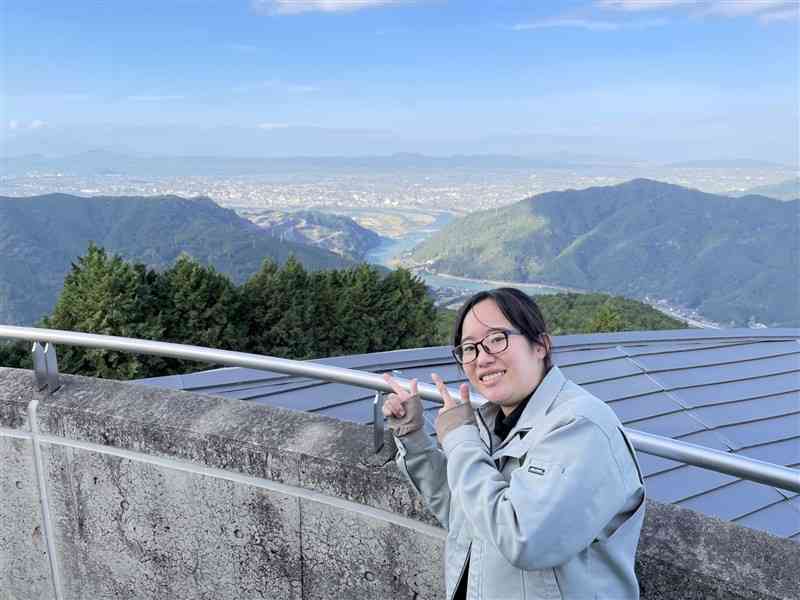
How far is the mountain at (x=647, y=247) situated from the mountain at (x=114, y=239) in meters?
16.5

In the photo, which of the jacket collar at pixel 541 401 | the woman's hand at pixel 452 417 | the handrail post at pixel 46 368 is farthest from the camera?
the handrail post at pixel 46 368

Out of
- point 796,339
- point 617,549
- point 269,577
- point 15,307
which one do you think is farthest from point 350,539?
point 15,307

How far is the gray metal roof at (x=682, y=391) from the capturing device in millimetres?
5926

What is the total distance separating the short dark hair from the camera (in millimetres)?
1621

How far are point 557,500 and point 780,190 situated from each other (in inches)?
5102

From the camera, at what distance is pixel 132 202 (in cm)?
9312

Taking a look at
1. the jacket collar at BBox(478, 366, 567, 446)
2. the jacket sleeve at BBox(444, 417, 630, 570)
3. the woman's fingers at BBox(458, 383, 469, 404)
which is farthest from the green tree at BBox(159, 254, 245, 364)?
the jacket sleeve at BBox(444, 417, 630, 570)

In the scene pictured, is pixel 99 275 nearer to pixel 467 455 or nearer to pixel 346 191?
pixel 467 455

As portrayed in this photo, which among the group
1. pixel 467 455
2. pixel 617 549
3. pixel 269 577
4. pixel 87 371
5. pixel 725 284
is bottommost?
pixel 725 284

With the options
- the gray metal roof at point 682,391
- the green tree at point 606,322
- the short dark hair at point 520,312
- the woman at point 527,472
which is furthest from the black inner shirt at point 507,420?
the green tree at point 606,322

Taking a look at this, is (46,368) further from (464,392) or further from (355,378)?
(464,392)

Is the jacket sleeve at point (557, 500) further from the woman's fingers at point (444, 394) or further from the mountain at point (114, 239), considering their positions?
the mountain at point (114, 239)

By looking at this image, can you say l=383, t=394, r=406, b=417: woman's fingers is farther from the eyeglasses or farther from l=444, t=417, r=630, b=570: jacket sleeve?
l=444, t=417, r=630, b=570: jacket sleeve

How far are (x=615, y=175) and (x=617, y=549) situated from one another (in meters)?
156
